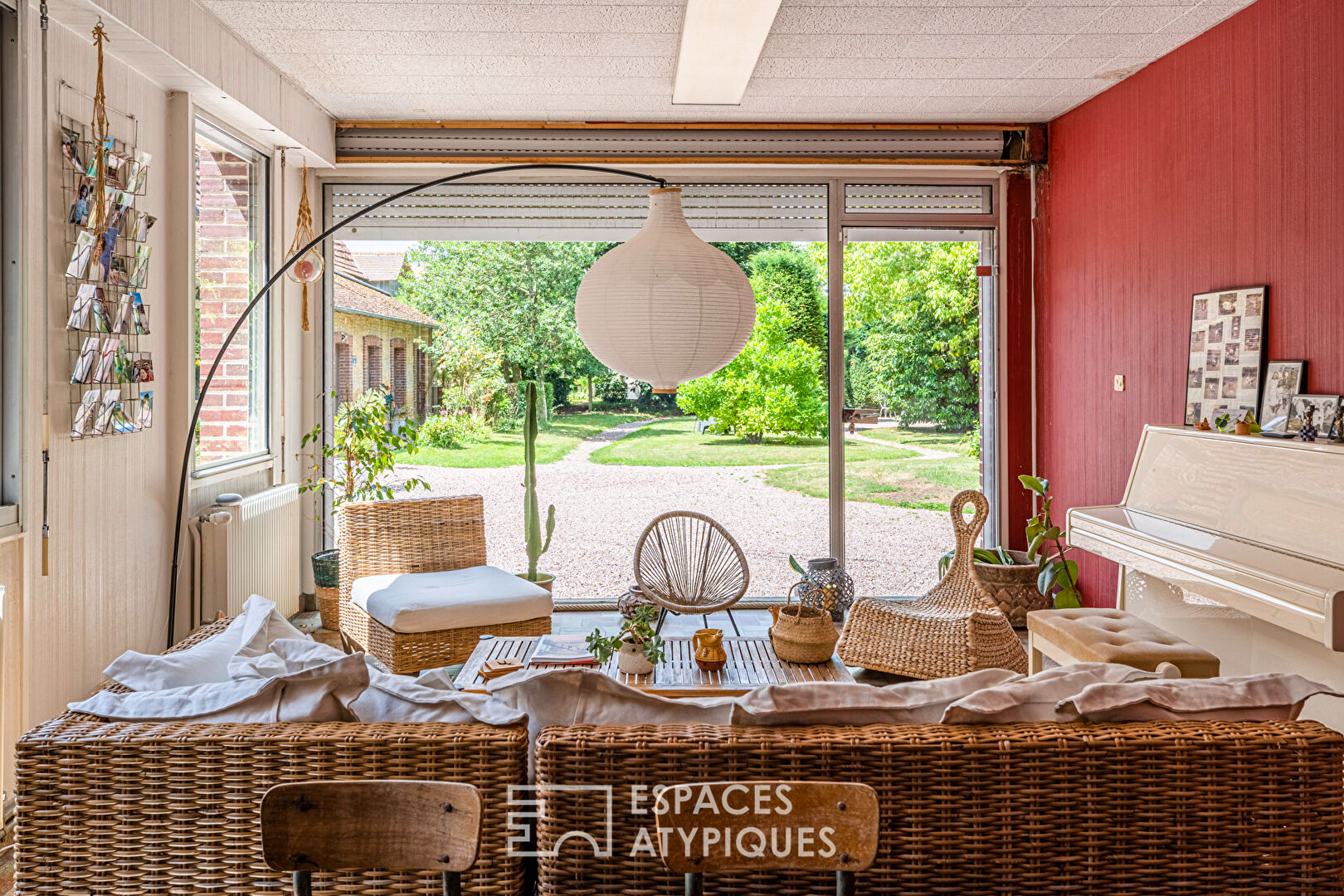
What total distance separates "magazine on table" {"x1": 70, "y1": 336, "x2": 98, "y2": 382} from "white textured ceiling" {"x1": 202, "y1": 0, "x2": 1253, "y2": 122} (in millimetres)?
1326

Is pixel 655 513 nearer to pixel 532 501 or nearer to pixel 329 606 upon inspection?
pixel 532 501

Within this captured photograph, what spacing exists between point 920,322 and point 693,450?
1.88 m

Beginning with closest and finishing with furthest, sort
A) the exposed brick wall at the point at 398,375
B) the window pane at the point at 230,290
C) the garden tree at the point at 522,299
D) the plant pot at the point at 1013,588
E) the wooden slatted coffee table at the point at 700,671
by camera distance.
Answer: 1. the wooden slatted coffee table at the point at 700,671
2. the window pane at the point at 230,290
3. the plant pot at the point at 1013,588
4. the exposed brick wall at the point at 398,375
5. the garden tree at the point at 522,299

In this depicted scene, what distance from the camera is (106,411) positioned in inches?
132

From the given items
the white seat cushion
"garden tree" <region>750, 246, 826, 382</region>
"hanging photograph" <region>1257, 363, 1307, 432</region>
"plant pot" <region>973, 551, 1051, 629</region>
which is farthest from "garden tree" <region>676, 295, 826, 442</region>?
"hanging photograph" <region>1257, 363, 1307, 432</region>

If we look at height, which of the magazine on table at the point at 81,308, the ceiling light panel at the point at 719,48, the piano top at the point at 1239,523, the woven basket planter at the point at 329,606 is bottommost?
the woven basket planter at the point at 329,606

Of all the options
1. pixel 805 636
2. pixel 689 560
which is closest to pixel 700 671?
pixel 805 636

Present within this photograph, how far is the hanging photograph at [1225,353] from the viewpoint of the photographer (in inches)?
143

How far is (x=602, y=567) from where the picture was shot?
6594 millimetres

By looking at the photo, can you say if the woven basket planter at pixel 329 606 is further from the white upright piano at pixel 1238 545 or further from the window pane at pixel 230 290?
the white upright piano at pixel 1238 545

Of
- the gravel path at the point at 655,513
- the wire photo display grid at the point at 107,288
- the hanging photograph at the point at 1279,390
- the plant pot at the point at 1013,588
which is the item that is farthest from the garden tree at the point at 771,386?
the wire photo display grid at the point at 107,288

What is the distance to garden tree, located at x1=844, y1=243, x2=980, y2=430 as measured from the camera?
567 centimetres

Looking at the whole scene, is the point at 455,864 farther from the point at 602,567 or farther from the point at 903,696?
the point at 602,567

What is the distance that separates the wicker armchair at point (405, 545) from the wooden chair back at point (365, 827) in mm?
2663
